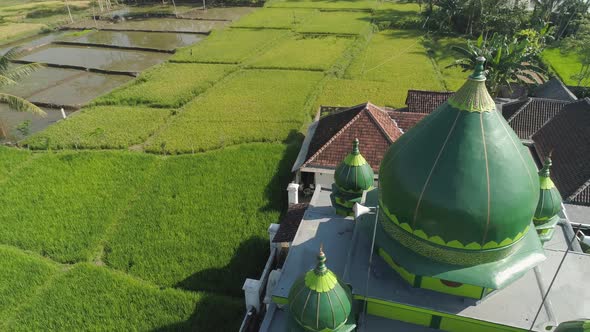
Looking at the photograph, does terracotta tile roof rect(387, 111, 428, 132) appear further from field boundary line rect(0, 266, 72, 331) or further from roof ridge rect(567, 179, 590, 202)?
field boundary line rect(0, 266, 72, 331)

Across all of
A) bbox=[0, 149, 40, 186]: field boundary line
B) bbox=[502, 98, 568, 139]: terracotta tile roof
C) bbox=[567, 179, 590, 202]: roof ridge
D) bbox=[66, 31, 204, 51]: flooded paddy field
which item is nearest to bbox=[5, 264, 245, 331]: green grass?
bbox=[0, 149, 40, 186]: field boundary line

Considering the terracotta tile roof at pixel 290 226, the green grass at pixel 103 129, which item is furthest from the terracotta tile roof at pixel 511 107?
the green grass at pixel 103 129

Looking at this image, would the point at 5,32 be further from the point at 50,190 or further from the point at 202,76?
the point at 50,190

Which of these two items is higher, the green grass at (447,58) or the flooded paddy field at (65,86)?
the green grass at (447,58)

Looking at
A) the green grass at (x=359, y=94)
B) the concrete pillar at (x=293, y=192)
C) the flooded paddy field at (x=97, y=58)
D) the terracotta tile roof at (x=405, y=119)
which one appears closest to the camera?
the concrete pillar at (x=293, y=192)

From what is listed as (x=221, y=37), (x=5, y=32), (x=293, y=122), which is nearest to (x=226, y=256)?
(x=293, y=122)

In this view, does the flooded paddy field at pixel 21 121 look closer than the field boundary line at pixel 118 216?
No

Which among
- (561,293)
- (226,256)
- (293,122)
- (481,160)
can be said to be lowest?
(226,256)

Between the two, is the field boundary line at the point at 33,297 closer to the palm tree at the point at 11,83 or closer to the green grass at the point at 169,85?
the palm tree at the point at 11,83

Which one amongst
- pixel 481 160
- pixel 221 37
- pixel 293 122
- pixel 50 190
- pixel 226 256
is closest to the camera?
pixel 481 160
